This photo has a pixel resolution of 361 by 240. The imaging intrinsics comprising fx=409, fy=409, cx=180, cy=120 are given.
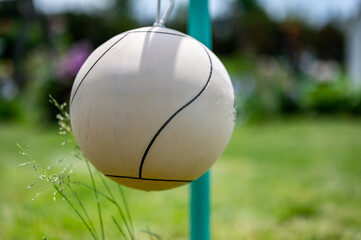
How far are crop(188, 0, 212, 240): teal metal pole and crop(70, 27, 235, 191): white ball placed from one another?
404 mm

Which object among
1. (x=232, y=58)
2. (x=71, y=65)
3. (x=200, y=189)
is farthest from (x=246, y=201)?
(x=232, y=58)

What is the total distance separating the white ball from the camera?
1.56m

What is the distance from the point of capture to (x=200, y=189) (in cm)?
214

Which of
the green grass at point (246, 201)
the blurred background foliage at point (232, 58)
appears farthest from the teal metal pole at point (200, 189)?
the blurred background foliage at point (232, 58)

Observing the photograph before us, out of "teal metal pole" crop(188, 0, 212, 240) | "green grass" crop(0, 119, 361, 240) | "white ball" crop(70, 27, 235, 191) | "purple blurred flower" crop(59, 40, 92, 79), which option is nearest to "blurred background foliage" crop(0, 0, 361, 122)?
Result: "purple blurred flower" crop(59, 40, 92, 79)

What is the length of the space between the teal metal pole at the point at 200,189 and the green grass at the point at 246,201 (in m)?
0.40

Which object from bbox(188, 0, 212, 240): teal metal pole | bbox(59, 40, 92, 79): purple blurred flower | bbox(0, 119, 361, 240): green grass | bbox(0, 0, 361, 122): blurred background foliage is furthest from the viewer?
bbox(0, 0, 361, 122): blurred background foliage

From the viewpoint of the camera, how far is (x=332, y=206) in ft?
11.8

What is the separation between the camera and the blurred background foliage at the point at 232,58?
1065 cm

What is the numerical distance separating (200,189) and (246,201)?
186 cm

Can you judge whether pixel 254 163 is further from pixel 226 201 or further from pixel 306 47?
pixel 306 47

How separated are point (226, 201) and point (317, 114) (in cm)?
1045

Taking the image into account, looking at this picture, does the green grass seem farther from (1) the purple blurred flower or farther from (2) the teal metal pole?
(1) the purple blurred flower

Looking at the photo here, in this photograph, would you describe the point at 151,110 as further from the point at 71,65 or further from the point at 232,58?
the point at 232,58
